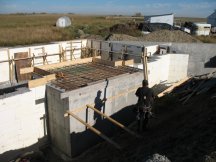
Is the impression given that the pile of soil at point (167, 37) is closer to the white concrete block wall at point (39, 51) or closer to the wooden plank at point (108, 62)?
the white concrete block wall at point (39, 51)

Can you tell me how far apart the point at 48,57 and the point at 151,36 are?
1084cm

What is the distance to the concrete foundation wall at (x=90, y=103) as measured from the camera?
8.77m

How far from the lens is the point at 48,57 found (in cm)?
1633

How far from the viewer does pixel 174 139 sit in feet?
20.7

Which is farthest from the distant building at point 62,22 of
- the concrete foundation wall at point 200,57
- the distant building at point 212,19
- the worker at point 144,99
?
the worker at point 144,99

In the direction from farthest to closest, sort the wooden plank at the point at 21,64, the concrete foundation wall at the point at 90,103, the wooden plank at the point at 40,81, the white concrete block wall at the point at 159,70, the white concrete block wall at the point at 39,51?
the wooden plank at the point at 21,64 → the white concrete block wall at the point at 39,51 → the white concrete block wall at the point at 159,70 → the wooden plank at the point at 40,81 → the concrete foundation wall at the point at 90,103

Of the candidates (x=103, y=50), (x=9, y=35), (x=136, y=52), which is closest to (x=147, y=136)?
(x=136, y=52)

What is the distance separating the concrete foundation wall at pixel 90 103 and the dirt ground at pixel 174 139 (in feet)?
1.64

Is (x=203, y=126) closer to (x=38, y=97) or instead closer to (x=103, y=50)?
(x=38, y=97)

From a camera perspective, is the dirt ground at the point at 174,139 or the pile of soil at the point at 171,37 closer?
the dirt ground at the point at 174,139

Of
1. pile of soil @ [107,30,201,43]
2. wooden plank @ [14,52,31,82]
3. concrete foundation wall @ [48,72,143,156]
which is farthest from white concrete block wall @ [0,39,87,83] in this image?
concrete foundation wall @ [48,72,143,156]

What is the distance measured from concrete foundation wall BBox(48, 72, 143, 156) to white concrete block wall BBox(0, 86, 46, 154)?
49 centimetres

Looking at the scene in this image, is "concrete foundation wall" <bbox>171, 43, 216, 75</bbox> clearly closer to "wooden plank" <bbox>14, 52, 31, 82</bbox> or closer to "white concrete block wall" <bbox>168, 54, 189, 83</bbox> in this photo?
"white concrete block wall" <bbox>168, 54, 189, 83</bbox>

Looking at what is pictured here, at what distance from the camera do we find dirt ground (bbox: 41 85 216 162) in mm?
5449
